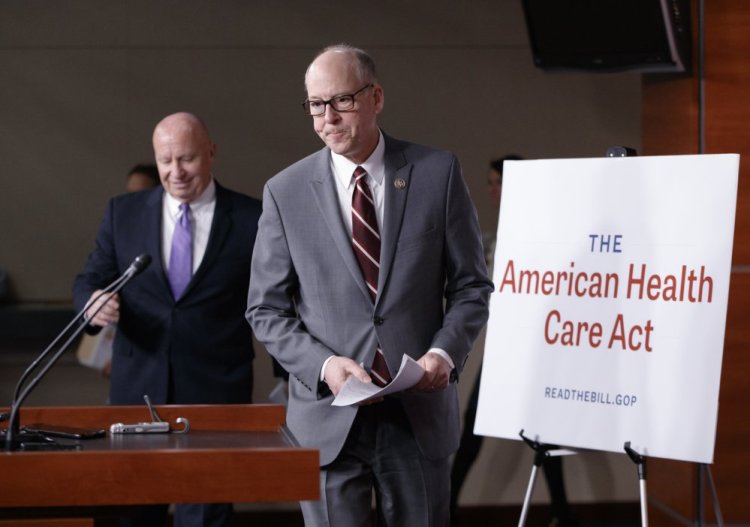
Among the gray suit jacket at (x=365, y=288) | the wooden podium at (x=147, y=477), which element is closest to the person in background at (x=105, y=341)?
the gray suit jacket at (x=365, y=288)

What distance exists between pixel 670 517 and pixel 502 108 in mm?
2917

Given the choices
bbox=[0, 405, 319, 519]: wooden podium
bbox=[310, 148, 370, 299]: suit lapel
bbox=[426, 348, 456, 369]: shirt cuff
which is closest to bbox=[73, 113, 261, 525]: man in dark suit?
bbox=[310, 148, 370, 299]: suit lapel

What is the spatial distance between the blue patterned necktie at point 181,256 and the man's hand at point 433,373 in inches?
58.9

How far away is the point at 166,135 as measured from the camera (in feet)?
Result: 12.9

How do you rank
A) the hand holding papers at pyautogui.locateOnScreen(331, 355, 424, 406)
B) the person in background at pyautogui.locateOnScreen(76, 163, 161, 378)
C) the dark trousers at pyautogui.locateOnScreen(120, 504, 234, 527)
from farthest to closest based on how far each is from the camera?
1. the person in background at pyautogui.locateOnScreen(76, 163, 161, 378)
2. the dark trousers at pyautogui.locateOnScreen(120, 504, 234, 527)
3. the hand holding papers at pyautogui.locateOnScreen(331, 355, 424, 406)

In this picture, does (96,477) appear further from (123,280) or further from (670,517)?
(670,517)

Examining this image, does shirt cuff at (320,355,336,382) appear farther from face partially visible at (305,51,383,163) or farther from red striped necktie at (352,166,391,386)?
face partially visible at (305,51,383,163)

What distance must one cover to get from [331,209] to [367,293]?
22 cm

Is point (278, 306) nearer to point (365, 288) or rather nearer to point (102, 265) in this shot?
point (365, 288)

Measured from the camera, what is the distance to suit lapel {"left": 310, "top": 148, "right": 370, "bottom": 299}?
2.73 metres

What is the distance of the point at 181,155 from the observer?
3.93 meters

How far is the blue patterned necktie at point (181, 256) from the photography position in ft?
12.9

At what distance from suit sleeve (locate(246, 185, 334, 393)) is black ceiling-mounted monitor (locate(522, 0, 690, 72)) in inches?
81.1

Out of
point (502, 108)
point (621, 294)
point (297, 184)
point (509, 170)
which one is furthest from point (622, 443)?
point (502, 108)
